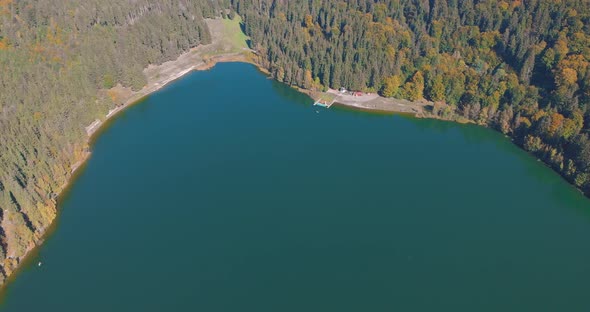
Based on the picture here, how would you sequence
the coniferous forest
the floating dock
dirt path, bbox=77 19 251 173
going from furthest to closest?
1. the floating dock
2. dirt path, bbox=77 19 251 173
3. the coniferous forest

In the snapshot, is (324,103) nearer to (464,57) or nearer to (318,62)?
(318,62)

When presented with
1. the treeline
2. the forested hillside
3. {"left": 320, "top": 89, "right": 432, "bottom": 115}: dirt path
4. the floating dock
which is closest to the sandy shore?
{"left": 320, "top": 89, "right": 432, "bottom": 115}: dirt path

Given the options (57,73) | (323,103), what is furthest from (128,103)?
(323,103)

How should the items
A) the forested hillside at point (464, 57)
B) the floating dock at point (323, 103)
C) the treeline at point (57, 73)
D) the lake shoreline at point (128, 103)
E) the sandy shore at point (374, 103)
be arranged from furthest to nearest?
the floating dock at point (323, 103), the sandy shore at point (374, 103), the forested hillside at point (464, 57), the treeline at point (57, 73), the lake shoreline at point (128, 103)

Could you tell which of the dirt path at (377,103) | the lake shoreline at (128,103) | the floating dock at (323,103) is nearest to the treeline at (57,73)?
the lake shoreline at (128,103)

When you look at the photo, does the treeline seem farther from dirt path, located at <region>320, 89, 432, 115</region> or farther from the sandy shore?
dirt path, located at <region>320, 89, 432, 115</region>

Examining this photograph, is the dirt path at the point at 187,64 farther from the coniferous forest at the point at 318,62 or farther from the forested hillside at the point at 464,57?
the forested hillside at the point at 464,57
